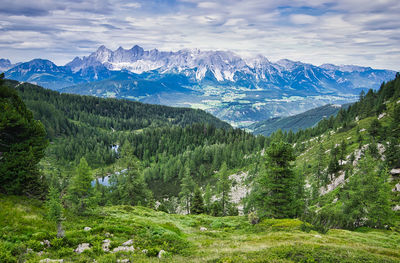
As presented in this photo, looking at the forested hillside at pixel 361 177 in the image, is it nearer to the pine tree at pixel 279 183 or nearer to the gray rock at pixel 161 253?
the pine tree at pixel 279 183

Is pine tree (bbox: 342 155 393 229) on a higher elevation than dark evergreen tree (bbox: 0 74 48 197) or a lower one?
lower

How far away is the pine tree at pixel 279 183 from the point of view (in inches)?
1233

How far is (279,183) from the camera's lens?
31.5 metres

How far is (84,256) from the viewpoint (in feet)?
47.8

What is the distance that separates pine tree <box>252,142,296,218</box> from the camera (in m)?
31.3

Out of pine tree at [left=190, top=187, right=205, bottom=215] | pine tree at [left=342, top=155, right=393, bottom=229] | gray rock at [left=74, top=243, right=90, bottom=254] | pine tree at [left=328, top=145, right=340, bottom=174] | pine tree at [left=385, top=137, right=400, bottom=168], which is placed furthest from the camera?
pine tree at [left=328, top=145, right=340, bottom=174]

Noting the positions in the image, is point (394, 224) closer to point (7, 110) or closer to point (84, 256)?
point (84, 256)

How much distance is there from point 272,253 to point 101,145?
209 meters

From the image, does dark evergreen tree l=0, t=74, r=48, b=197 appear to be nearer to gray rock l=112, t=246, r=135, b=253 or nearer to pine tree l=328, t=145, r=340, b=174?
gray rock l=112, t=246, r=135, b=253

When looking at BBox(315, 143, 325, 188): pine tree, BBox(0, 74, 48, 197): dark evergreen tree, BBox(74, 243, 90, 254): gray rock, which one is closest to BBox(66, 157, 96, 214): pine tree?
BBox(0, 74, 48, 197): dark evergreen tree

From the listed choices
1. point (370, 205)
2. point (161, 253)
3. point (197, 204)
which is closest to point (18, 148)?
point (161, 253)

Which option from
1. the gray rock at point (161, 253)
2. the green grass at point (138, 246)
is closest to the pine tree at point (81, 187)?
the green grass at point (138, 246)

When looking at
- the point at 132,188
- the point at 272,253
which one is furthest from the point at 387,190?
the point at 132,188

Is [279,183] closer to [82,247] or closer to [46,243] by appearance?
[82,247]
